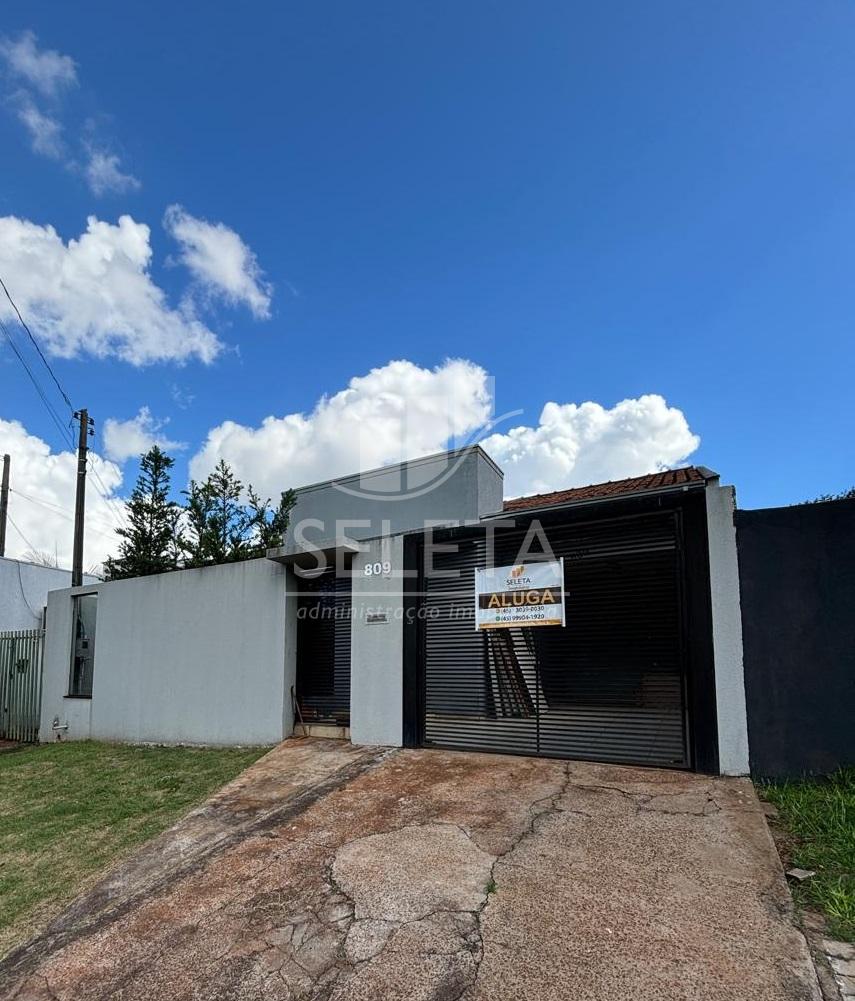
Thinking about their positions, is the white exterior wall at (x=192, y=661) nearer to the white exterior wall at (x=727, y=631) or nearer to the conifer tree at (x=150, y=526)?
the conifer tree at (x=150, y=526)

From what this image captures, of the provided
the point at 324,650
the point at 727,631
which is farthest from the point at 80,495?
the point at 727,631

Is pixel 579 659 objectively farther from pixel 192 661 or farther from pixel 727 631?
pixel 192 661

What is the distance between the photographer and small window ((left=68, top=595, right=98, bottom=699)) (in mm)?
10391

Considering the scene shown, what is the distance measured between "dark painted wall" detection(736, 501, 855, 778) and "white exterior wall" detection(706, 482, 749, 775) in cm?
7

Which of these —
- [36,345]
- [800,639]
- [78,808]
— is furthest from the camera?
[36,345]

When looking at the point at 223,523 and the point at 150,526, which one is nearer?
the point at 223,523

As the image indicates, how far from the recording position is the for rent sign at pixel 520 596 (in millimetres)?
6301

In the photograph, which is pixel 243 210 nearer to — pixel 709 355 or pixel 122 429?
pixel 122 429

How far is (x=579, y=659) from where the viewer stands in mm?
6031

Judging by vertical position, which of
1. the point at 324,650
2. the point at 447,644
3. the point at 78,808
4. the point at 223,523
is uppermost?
the point at 223,523

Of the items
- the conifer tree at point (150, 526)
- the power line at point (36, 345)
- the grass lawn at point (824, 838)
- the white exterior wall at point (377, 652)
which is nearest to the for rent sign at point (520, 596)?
the white exterior wall at point (377, 652)

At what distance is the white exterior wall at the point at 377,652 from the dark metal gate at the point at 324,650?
35cm

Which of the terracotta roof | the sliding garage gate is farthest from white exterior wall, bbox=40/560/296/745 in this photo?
the terracotta roof

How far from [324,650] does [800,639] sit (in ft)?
18.4
